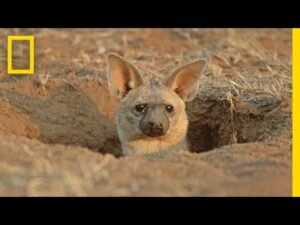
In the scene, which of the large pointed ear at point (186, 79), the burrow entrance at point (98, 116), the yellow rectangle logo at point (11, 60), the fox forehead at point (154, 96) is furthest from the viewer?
the yellow rectangle logo at point (11, 60)

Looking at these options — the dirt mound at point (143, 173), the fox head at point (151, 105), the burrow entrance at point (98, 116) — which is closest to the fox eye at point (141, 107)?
the fox head at point (151, 105)

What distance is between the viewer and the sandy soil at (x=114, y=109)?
15.6 feet

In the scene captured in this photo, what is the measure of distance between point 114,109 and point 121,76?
126 centimetres

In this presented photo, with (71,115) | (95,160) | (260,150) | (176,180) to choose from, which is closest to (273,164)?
(260,150)

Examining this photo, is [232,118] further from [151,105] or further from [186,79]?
[151,105]

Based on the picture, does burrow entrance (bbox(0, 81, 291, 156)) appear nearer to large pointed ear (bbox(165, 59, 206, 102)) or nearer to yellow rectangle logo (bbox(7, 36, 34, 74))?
large pointed ear (bbox(165, 59, 206, 102))

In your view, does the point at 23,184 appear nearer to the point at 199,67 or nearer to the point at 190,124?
the point at 199,67

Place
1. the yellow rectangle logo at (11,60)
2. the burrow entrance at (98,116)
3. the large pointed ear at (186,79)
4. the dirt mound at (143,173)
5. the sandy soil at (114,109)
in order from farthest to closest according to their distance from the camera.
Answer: the yellow rectangle logo at (11,60) → the burrow entrance at (98,116) → the large pointed ear at (186,79) → the sandy soil at (114,109) → the dirt mound at (143,173)

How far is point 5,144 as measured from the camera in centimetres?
581

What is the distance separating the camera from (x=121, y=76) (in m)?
6.97

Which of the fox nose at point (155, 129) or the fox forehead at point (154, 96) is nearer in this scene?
the fox nose at point (155, 129)

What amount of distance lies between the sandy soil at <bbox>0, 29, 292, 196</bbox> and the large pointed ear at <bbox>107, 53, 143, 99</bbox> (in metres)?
0.91

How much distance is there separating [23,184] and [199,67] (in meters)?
2.80

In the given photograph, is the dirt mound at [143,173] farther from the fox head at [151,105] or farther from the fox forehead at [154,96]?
the fox forehead at [154,96]
